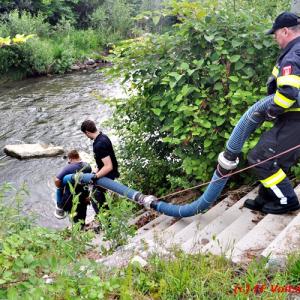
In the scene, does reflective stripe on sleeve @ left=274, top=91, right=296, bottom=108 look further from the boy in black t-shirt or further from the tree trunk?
the boy in black t-shirt

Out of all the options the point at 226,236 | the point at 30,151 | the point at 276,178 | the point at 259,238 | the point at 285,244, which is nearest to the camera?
the point at 285,244

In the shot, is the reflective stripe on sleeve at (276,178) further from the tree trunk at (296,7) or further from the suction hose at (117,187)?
the tree trunk at (296,7)

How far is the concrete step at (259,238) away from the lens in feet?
10.4

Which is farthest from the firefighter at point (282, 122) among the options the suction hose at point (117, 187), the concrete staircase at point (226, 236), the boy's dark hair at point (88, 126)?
the boy's dark hair at point (88, 126)

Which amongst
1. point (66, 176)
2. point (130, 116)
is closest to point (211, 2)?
point (130, 116)

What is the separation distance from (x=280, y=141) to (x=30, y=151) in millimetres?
7319

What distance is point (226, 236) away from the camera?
3846 millimetres

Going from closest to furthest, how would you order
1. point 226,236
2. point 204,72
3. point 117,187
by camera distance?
point 226,236 < point 204,72 < point 117,187

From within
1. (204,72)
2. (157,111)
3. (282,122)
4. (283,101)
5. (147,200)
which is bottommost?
(147,200)

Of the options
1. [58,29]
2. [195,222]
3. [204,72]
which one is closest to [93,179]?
[195,222]

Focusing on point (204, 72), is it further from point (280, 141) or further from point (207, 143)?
point (280, 141)

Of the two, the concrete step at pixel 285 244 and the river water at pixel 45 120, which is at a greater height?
the concrete step at pixel 285 244

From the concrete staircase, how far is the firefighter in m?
0.23

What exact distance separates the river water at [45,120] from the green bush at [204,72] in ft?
5.96
